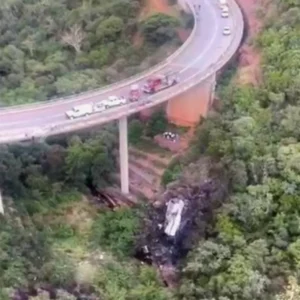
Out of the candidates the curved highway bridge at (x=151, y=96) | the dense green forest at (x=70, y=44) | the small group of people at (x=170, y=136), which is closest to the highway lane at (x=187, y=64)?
the curved highway bridge at (x=151, y=96)

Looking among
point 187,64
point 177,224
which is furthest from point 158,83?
point 177,224

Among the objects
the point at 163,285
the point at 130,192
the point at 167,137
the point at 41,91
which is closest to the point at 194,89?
the point at 167,137

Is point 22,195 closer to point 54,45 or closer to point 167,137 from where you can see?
point 167,137

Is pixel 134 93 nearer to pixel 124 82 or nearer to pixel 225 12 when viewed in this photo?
pixel 124 82

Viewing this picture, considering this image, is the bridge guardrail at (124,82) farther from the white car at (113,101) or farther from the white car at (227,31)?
the white car at (227,31)

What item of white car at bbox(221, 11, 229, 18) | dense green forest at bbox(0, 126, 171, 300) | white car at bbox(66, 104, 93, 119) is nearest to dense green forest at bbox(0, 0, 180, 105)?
white car at bbox(221, 11, 229, 18)

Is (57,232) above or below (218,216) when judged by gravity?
below
